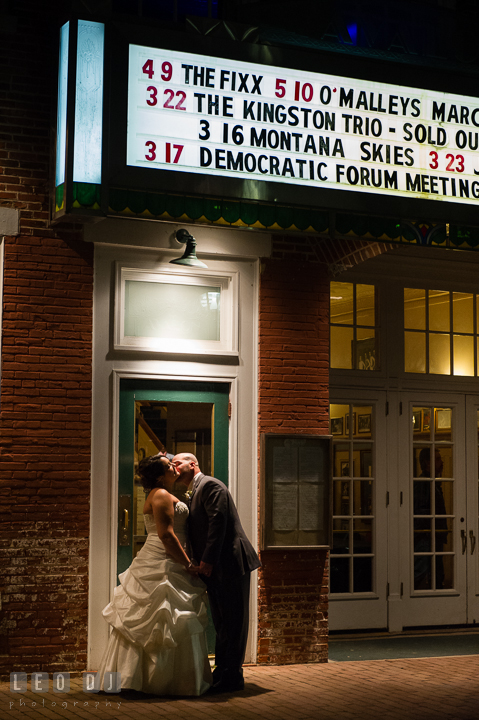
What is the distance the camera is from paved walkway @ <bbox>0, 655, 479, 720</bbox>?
20.1 feet

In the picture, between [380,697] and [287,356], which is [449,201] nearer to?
[287,356]

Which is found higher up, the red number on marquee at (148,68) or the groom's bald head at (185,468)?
the red number on marquee at (148,68)

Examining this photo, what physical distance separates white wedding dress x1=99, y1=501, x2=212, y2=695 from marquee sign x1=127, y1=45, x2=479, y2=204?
3.16 meters

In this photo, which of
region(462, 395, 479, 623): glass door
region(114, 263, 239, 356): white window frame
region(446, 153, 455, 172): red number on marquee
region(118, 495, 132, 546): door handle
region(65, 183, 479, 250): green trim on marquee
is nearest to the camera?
region(65, 183, 479, 250): green trim on marquee

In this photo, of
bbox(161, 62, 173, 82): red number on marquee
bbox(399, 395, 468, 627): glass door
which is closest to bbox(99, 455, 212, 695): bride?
bbox(161, 62, 173, 82): red number on marquee

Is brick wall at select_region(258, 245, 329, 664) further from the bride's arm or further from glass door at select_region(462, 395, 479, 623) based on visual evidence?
glass door at select_region(462, 395, 479, 623)

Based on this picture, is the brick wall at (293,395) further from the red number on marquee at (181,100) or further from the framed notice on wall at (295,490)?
the red number on marquee at (181,100)

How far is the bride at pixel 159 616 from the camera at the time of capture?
6582mm

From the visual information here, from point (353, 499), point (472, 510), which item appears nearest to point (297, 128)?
point (353, 499)

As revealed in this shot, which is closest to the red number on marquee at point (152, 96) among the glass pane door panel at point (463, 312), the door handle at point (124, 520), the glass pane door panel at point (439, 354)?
the door handle at point (124, 520)

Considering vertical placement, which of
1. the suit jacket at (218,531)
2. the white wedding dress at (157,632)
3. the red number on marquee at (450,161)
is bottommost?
the white wedding dress at (157,632)

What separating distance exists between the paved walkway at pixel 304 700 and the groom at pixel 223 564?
0.88 ft

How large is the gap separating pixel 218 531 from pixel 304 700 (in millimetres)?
1385

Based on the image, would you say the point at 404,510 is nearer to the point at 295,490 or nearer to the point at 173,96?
the point at 295,490
